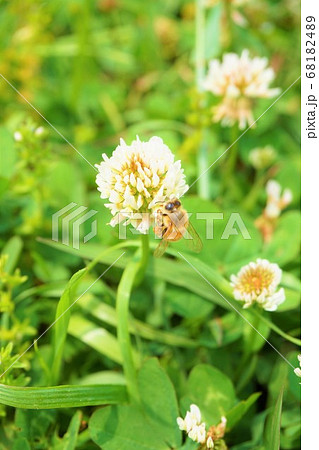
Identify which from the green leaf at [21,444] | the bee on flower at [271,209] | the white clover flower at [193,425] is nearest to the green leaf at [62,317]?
the green leaf at [21,444]

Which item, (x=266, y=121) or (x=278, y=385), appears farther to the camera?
(x=266, y=121)

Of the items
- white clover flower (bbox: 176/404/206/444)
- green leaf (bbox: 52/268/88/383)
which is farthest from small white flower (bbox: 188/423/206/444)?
A: green leaf (bbox: 52/268/88/383)

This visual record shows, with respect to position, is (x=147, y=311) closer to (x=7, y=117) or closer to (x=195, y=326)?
(x=195, y=326)

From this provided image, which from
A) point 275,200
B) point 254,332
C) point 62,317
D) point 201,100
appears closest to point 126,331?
point 62,317

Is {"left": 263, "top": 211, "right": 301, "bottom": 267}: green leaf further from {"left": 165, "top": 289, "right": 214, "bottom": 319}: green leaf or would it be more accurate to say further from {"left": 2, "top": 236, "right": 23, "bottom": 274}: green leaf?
{"left": 2, "top": 236, "right": 23, "bottom": 274}: green leaf

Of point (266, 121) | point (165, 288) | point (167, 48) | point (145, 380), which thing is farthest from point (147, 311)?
point (167, 48)
